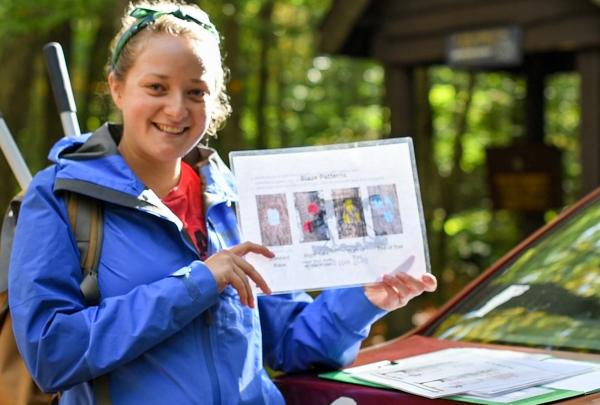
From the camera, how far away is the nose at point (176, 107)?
2461 mm

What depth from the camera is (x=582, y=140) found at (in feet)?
25.6

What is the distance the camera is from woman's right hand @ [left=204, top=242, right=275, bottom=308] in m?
2.36

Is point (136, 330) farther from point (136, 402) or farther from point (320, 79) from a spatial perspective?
point (320, 79)

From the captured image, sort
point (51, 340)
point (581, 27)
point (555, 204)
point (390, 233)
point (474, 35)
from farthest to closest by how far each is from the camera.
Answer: point (555, 204) < point (474, 35) < point (581, 27) < point (390, 233) < point (51, 340)

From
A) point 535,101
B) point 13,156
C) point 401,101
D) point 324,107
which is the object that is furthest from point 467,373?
point 324,107

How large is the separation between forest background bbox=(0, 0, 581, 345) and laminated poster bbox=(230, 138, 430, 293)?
22.5 feet

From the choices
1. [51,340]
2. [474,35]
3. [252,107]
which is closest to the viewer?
[51,340]

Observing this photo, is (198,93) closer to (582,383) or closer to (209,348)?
(209,348)

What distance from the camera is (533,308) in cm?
311

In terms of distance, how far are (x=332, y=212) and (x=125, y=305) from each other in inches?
23.0

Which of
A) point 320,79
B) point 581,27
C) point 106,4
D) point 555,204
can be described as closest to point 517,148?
point 555,204

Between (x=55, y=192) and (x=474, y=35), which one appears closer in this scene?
(x=55, y=192)

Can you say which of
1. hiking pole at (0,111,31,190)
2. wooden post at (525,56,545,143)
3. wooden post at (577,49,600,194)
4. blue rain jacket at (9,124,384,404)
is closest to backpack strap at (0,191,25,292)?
blue rain jacket at (9,124,384,404)

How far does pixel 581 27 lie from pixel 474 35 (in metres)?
1.09
